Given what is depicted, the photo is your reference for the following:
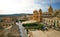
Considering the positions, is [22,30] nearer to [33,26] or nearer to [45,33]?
[33,26]

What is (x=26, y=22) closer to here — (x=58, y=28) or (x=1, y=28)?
(x=1, y=28)

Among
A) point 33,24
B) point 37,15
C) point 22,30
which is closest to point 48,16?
point 37,15

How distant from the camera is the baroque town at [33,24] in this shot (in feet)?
7.27

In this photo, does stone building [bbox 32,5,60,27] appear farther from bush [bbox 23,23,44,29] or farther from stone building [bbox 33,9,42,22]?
bush [bbox 23,23,44,29]

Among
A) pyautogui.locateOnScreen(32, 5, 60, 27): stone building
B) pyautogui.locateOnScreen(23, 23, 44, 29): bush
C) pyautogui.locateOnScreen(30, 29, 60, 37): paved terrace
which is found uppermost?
pyautogui.locateOnScreen(32, 5, 60, 27): stone building

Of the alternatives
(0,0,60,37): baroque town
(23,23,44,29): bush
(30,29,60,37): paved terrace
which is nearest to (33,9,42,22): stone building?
(0,0,60,37): baroque town

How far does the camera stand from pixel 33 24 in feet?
7.51

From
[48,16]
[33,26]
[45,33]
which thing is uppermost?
[48,16]

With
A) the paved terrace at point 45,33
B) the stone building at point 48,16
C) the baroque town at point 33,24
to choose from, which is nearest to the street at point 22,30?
the baroque town at point 33,24

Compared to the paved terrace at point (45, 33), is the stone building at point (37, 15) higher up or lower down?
higher up

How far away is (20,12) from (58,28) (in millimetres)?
868

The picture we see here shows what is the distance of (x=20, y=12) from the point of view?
89.7 inches

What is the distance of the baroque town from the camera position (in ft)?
7.27

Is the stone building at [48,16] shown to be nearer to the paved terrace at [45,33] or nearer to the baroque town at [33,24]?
the baroque town at [33,24]
